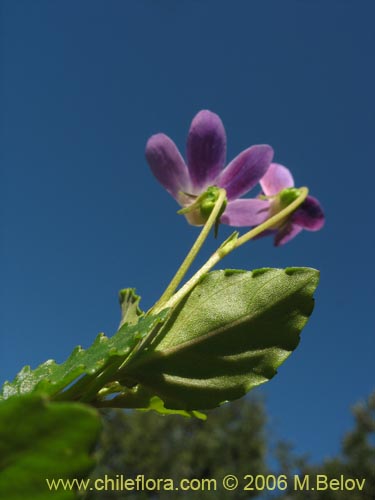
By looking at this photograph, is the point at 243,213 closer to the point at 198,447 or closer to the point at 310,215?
the point at 310,215

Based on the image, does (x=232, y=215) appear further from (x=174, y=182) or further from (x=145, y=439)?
(x=145, y=439)

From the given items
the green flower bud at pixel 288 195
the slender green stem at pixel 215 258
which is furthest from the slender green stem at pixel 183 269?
the green flower bud at pixel 288 195

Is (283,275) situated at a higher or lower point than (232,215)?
lower

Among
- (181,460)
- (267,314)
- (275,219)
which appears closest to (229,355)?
(267,314)

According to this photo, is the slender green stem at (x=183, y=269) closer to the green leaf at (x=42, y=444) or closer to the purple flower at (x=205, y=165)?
the purple flower at (x=205, y=165)

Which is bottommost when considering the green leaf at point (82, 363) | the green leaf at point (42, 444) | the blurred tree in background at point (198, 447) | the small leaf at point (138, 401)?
the green leaf at point (42, 444)

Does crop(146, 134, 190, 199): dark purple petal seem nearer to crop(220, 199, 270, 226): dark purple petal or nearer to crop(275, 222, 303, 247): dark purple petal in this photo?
crop(220, 199, 270, 226): dark purple petal
